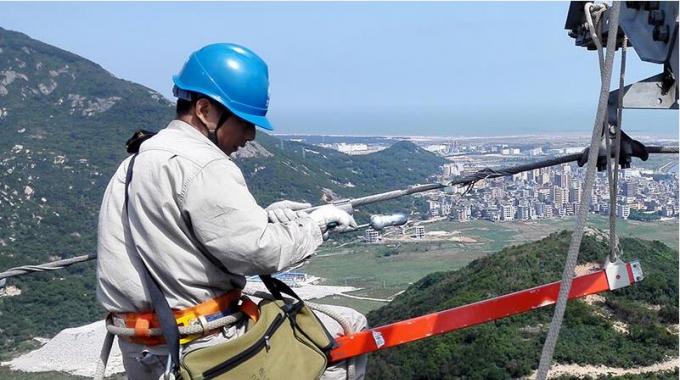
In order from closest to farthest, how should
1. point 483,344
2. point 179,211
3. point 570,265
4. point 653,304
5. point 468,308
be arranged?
point 570,265, point 179,211, point 468,308, point 483,344, point 653,304

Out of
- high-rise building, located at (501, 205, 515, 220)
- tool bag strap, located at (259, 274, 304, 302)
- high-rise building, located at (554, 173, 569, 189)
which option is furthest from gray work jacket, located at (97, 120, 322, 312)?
high-rise building, located at (501, 205, 515, 220)

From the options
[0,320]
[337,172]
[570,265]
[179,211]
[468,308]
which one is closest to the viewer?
[570,265]

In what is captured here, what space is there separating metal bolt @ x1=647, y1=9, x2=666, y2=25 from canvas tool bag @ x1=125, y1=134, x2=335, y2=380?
5.07 feet

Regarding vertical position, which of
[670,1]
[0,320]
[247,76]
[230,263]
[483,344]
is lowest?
[0,320]

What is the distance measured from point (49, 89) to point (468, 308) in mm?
80740

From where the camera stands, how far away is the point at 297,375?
3043mm

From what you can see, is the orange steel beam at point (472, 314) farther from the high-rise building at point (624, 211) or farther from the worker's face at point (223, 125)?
the high-rise building at point (624, 211)

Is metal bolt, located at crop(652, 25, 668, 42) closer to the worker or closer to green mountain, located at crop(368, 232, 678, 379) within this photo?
the worker

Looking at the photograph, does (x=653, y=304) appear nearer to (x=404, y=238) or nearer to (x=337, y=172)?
(x=404, y=238)

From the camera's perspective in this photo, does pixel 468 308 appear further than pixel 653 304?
No

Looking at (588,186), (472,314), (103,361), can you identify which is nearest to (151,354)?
(103,361)

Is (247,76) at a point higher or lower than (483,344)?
higher

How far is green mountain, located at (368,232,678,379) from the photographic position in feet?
46.7

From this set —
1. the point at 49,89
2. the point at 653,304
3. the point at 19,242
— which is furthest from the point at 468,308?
the point at 49,89
